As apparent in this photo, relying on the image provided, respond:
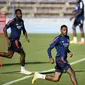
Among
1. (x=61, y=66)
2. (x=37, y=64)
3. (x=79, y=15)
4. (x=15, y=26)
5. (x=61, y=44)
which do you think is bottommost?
(x=37, y=64)

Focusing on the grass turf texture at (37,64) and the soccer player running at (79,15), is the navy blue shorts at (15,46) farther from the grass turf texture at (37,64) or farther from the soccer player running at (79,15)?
the soccer player running at (79,15)

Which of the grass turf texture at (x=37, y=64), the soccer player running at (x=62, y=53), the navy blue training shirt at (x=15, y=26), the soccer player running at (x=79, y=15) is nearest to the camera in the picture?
the soccer player running at (x=62, y=53)

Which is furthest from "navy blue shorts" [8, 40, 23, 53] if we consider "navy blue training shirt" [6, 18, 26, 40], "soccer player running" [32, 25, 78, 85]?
"soccer player running" [32, 25, 78, 85]

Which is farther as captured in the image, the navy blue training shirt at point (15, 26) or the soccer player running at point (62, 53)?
the navy blue training shirt at point (15, 26)

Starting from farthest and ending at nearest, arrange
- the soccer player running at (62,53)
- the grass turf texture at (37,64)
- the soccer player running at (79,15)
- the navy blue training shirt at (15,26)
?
the soccer player running at (79,15), the navy blue training shirt at (15,26), the grass turf texture at (37,64), the soccer player running at (62,53)

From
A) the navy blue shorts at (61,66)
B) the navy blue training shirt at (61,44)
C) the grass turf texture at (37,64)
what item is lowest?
the grass turf texture at (37,64)

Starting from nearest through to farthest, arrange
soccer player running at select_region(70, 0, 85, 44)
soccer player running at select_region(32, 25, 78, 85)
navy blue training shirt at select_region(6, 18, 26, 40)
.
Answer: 1. soccer player running at select_region(32, 25, 78, 85)
2. navy blue training shirt at select_region(6, 18, 26, 40)
3. soccer player running at select_region(70, 0, 85, 44)

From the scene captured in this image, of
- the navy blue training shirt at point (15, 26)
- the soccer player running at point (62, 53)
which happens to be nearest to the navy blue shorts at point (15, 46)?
the navy blue training shirt at point (15, 26)

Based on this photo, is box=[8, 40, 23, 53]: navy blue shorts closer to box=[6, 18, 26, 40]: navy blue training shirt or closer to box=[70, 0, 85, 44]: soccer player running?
box=[6, 18, 26, 40]: navy blue training shirt

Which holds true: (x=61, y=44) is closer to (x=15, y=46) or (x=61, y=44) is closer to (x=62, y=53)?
(x=62, y=53)

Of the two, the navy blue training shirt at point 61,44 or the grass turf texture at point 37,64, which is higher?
the navy blue training shirt at point 61,44

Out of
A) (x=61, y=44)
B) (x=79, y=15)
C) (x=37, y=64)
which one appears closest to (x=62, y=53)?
(x=61, y=44)

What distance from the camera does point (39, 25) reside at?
33406 millimetres

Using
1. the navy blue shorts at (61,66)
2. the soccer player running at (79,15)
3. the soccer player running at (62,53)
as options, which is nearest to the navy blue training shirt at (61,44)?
the soccer player running at (62,53)
